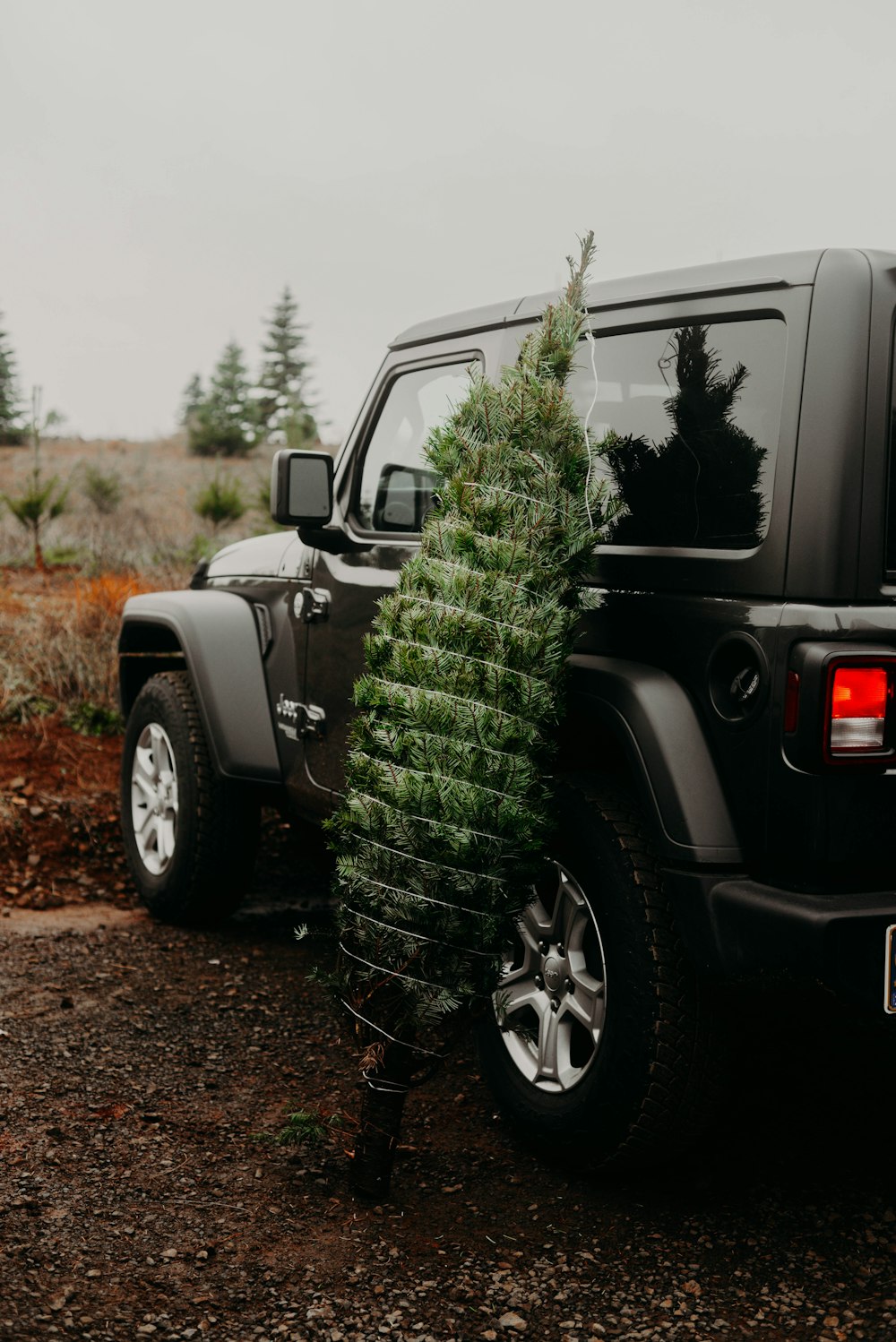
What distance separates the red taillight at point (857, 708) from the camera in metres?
2.30

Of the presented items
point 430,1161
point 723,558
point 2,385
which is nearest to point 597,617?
point 723,558

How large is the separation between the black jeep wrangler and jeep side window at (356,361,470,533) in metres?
0.19

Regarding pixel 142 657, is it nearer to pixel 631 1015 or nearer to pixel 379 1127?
pixel 379 1127

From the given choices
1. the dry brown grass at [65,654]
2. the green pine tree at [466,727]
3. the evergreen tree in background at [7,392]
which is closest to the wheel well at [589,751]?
the green pine tree at [466,727]

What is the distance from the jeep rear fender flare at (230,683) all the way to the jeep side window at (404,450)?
740mm

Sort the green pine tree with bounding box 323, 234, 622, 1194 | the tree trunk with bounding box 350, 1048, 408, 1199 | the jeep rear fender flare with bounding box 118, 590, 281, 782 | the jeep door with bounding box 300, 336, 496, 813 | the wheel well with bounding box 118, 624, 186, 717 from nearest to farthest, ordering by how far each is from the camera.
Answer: the green pine tree with bounding box 323, 234, 622, 1194 < the tree trunk with bounding box 350, 1048, 408, 1199 < the jeep door with bounding box 300, 336, 496, 813 < the jeep rear fender flare with bounding box 118, 590, 281, 782 < the wheel well with bounding box 118, 624, 186, 717

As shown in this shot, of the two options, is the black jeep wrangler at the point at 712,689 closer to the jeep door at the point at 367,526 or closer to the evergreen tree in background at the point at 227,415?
the jeep door at the point at 367,526

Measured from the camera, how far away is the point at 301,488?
3736mm

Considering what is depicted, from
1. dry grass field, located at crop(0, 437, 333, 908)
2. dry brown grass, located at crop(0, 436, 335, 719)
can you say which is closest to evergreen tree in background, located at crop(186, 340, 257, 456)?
dry brown grass, located at crop(0, 436, 335, 719)

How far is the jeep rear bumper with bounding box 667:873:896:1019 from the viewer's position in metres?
2.30

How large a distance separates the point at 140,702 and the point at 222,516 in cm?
978

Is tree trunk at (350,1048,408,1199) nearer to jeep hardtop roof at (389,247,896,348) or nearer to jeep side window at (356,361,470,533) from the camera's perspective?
jeep side window at (356,361,470,533)

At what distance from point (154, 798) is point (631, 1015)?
2.73 m

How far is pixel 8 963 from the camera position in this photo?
14.4 feet
